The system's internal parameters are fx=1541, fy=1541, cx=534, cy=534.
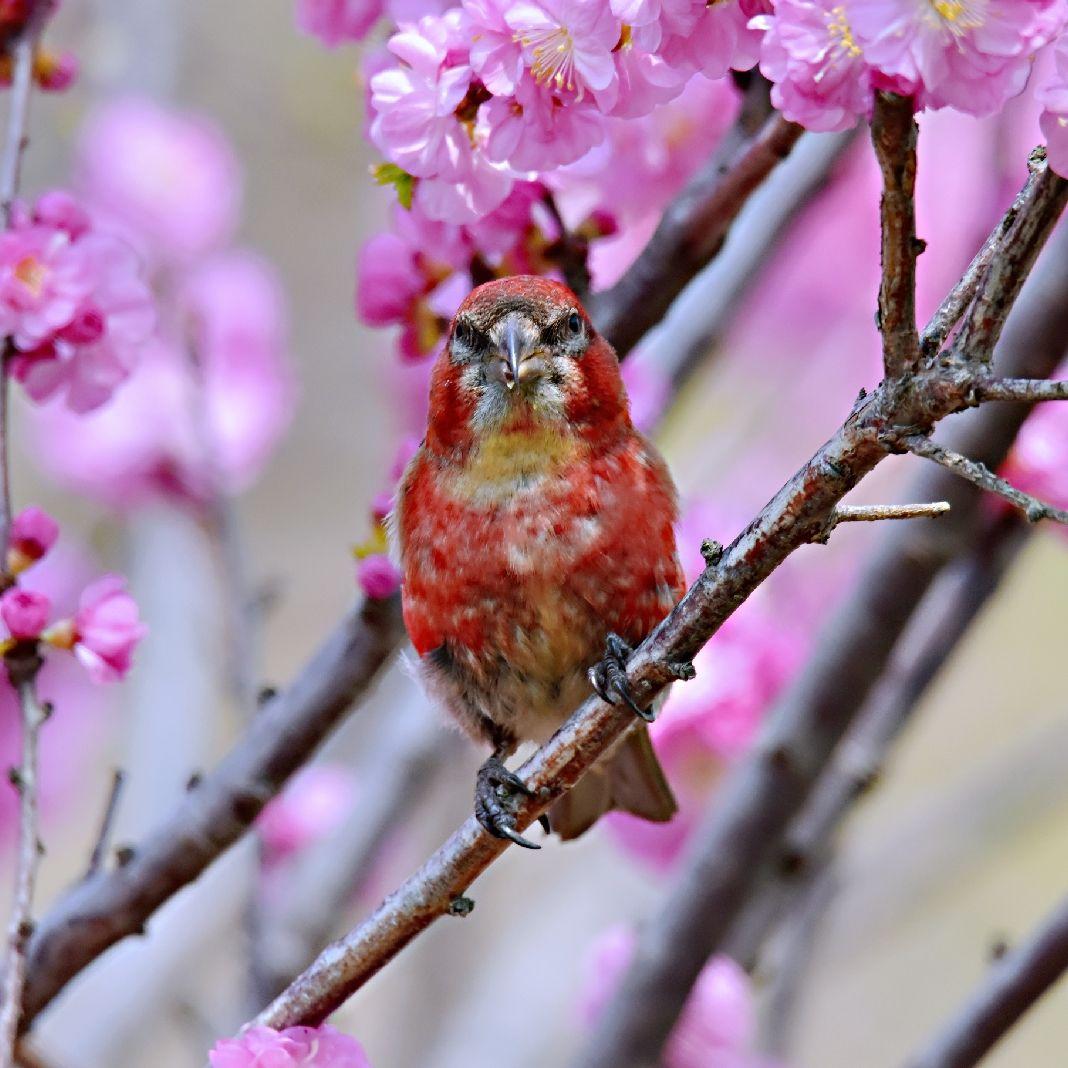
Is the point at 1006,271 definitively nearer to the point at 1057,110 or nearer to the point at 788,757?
the point at 1057,110

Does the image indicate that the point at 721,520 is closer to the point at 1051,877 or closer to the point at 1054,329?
the point at 1054,329

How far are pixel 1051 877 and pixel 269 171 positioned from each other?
4342 millimetres

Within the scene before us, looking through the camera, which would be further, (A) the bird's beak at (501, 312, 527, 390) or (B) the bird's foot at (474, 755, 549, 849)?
(A) the bird's beak at (501, 312, 527, 390)

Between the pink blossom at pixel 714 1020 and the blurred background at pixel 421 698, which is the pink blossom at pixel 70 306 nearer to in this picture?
the blurred background at pixel 421 698

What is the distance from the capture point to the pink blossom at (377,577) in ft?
7.17

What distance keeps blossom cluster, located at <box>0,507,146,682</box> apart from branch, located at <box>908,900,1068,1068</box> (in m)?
1.27

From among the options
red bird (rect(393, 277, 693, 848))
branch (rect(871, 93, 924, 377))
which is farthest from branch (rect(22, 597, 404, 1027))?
branch (rect(871, 93, 924, 377))

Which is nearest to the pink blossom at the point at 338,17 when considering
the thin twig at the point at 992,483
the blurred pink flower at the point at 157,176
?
the thin twig at the point at 992,483

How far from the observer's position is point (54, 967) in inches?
83.5

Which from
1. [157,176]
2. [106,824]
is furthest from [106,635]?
[157,176]

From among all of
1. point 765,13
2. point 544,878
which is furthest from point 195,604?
point 765,13

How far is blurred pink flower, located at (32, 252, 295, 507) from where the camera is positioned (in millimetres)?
3668

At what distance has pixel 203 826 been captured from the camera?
6.99 feet

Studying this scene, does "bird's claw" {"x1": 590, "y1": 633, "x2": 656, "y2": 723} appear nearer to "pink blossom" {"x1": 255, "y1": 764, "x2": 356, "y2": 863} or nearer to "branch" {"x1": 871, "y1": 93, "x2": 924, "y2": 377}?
"branch" {"x1": 871, "y1": 93, "x2": 924, "y2": 377}
